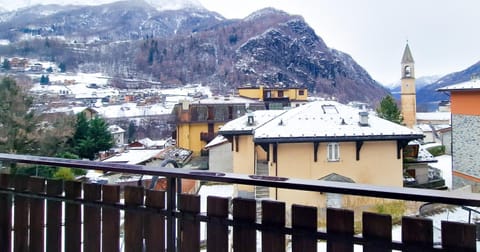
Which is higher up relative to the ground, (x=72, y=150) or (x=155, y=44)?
(x=155, y=44)

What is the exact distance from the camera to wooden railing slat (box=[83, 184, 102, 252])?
1.25 m

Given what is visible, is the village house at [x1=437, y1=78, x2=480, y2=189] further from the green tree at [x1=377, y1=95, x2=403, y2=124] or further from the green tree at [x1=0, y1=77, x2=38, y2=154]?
the green tree at [x1=0, y1=77, x2=38, y2=154]

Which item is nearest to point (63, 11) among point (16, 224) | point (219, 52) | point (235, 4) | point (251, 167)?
point (235, 4)

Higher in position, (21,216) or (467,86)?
(467,86)

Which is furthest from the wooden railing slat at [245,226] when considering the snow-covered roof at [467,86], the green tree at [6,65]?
the green tree at [6,65]

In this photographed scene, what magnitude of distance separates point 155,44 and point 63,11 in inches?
1284

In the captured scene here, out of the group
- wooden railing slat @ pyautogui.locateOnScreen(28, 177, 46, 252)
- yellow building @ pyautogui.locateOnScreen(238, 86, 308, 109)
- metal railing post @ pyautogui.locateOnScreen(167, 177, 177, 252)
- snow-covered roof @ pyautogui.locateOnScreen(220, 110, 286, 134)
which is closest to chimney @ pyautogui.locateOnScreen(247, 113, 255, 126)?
snow-covered roof @ pyautogui.locateOnScreen(220, 110, 286, 134)

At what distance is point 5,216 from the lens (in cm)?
145

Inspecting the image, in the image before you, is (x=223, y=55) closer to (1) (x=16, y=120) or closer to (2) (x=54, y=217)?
(1) (x=16, y=120)

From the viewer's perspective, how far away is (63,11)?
61156 millimetres

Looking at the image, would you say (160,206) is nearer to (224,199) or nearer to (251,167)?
(224,199)

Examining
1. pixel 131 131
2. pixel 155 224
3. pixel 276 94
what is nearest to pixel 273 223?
pixel 155 224

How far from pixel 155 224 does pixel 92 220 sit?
26cm

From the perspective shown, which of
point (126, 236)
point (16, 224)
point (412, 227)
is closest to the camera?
point (412, 227)
